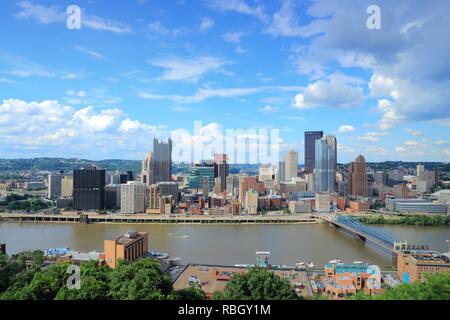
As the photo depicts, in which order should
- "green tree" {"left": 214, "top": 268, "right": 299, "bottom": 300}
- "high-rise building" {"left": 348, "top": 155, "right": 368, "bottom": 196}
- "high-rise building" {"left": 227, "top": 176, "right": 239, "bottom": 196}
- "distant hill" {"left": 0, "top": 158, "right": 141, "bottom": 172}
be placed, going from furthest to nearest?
1. "high-rise building" {"left": 227, "top": 176, "right": 239, "bottom": 196}
2. "distant hill" {"left": 0, "top": 158, "right": 141, "bottom": 172}
3. "high-rise building" {"left": 348, "top": 155, "right": 368, "bottom": 196}
4. "green tree" {"left": 214, "top": 268, "right": 299, "bottom": 300}

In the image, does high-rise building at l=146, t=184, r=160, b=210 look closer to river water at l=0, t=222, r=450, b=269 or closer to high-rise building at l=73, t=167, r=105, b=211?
high-rise building at l=73, t=167, r=105, b=211

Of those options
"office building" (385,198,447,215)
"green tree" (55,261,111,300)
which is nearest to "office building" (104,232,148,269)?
"green tree" (55,261,111,300)

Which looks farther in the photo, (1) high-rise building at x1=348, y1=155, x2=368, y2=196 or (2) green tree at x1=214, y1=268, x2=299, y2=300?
(1) high-rise building at x1=348, y1=155, x2=368, y2=196

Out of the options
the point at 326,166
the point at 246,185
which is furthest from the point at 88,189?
the point at 326,166

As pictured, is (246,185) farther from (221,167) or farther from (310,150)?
(310,150)

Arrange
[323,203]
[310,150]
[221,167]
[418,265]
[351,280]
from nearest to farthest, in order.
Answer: [351,280] < [418,265] < [323,203] < [221,167] < [310,150]

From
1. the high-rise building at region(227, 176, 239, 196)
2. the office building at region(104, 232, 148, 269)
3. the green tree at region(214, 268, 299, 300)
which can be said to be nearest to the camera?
the green tree at region(214, 268, 299, 300)
